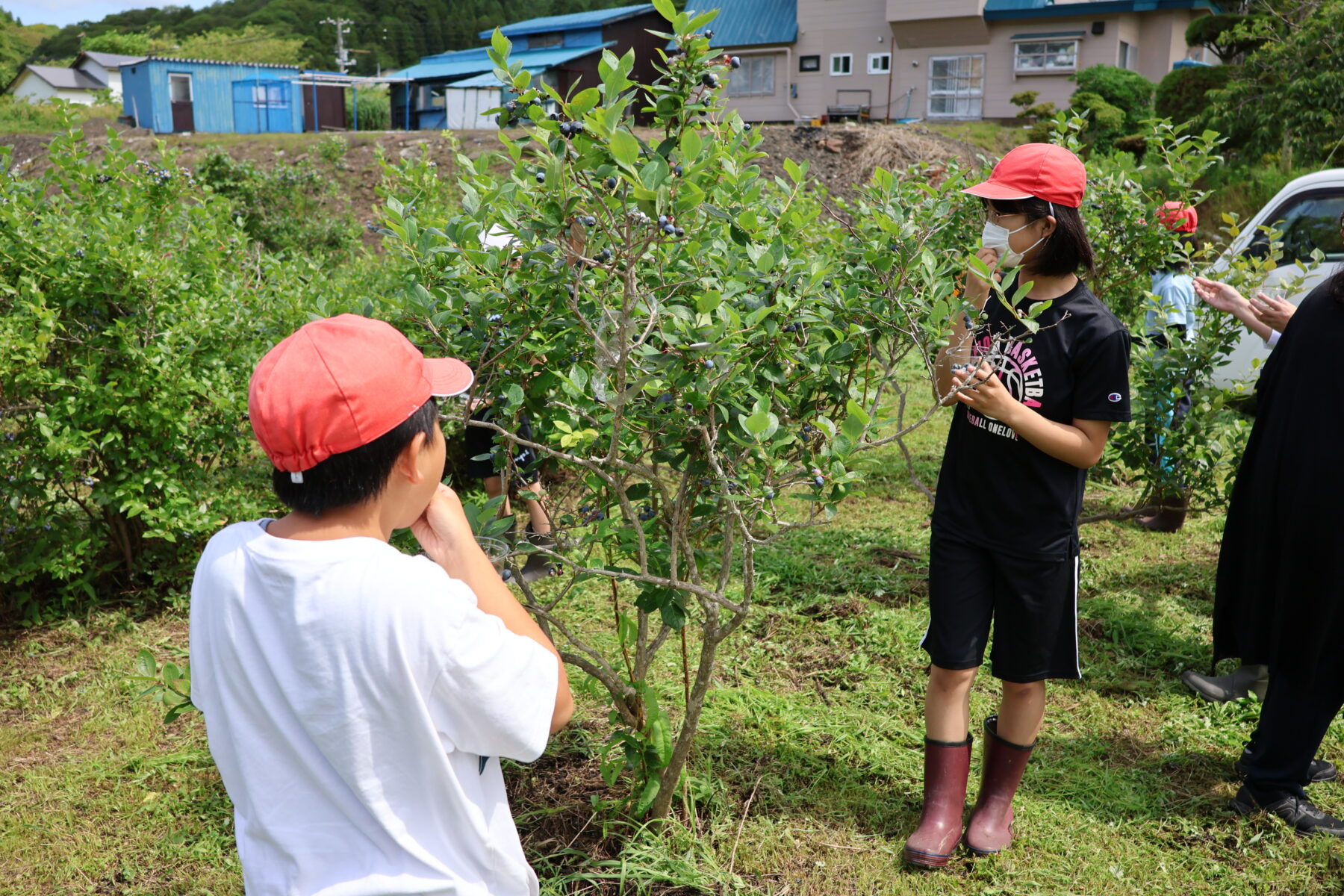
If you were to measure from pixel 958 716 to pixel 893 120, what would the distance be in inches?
1009

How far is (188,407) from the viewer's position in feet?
12.3

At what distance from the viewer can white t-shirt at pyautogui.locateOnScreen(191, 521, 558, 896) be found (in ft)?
3.69

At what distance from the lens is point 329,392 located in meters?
1.14

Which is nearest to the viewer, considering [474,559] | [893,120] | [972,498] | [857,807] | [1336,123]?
[474,559]

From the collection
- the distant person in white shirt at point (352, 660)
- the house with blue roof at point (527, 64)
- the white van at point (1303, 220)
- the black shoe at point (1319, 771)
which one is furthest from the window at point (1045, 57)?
the distant person in white shirt at point (352, 660)

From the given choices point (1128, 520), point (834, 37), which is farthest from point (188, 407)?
point (834, 37)

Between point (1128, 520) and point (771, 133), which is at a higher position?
point (771, 133)

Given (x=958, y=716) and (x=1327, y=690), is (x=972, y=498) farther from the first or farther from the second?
(x=1327, y=690)

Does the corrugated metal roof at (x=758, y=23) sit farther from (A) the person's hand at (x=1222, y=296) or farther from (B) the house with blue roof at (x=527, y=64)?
(A) the person's hand at (x=1222, y=296)

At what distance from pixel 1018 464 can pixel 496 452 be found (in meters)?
1.23

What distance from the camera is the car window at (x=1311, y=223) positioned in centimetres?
639

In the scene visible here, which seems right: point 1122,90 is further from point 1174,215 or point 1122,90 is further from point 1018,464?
point 1018,464

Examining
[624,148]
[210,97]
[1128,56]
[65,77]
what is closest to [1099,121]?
[1128,56]

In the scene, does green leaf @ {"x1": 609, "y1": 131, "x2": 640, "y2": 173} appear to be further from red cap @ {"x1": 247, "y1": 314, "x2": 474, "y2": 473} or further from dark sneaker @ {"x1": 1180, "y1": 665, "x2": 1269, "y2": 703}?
dark sneaker @ {"x1": 1180, "y1": 665, "x2": 1269, "y2": 703}
